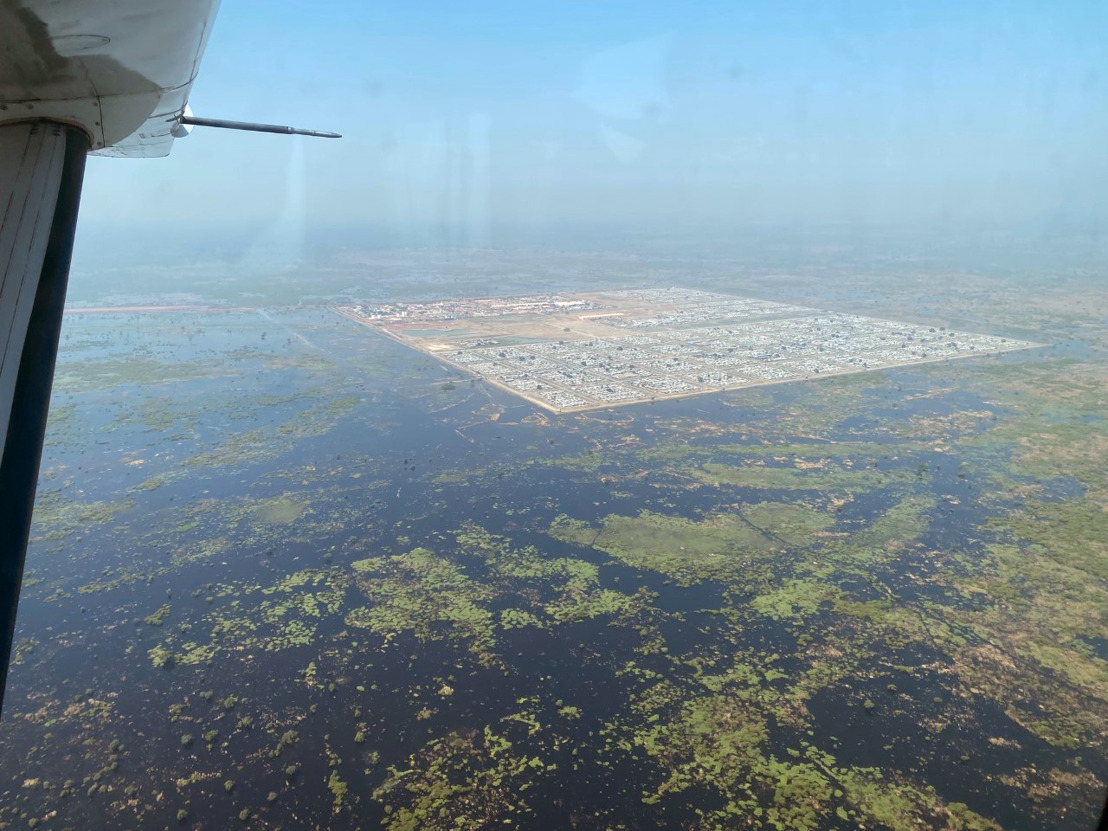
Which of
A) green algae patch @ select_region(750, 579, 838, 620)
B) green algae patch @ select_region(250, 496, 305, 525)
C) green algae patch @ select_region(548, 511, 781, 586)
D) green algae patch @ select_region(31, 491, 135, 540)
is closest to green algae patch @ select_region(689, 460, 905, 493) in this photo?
green algae patch @ select_region(548, 511, 781, 586)

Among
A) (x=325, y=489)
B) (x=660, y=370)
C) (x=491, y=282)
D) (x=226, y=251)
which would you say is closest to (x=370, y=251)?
(x=226, y=251)

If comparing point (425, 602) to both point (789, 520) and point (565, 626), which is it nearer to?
point (565, 626)

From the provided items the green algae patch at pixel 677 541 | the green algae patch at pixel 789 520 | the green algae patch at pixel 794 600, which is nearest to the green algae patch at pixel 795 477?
the green algae patch at pixel 789 520

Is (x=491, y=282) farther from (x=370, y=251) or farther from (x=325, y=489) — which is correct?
(x=325, y=489)

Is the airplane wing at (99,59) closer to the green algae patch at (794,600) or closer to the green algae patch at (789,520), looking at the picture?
the green algae patch at (794,600)

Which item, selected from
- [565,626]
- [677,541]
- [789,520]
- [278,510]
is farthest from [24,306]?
[278,510]

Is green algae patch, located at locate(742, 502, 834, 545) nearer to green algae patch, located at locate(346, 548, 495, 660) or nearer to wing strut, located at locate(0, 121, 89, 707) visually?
green algae patch, located at locate(346, 548, 495, 660)
